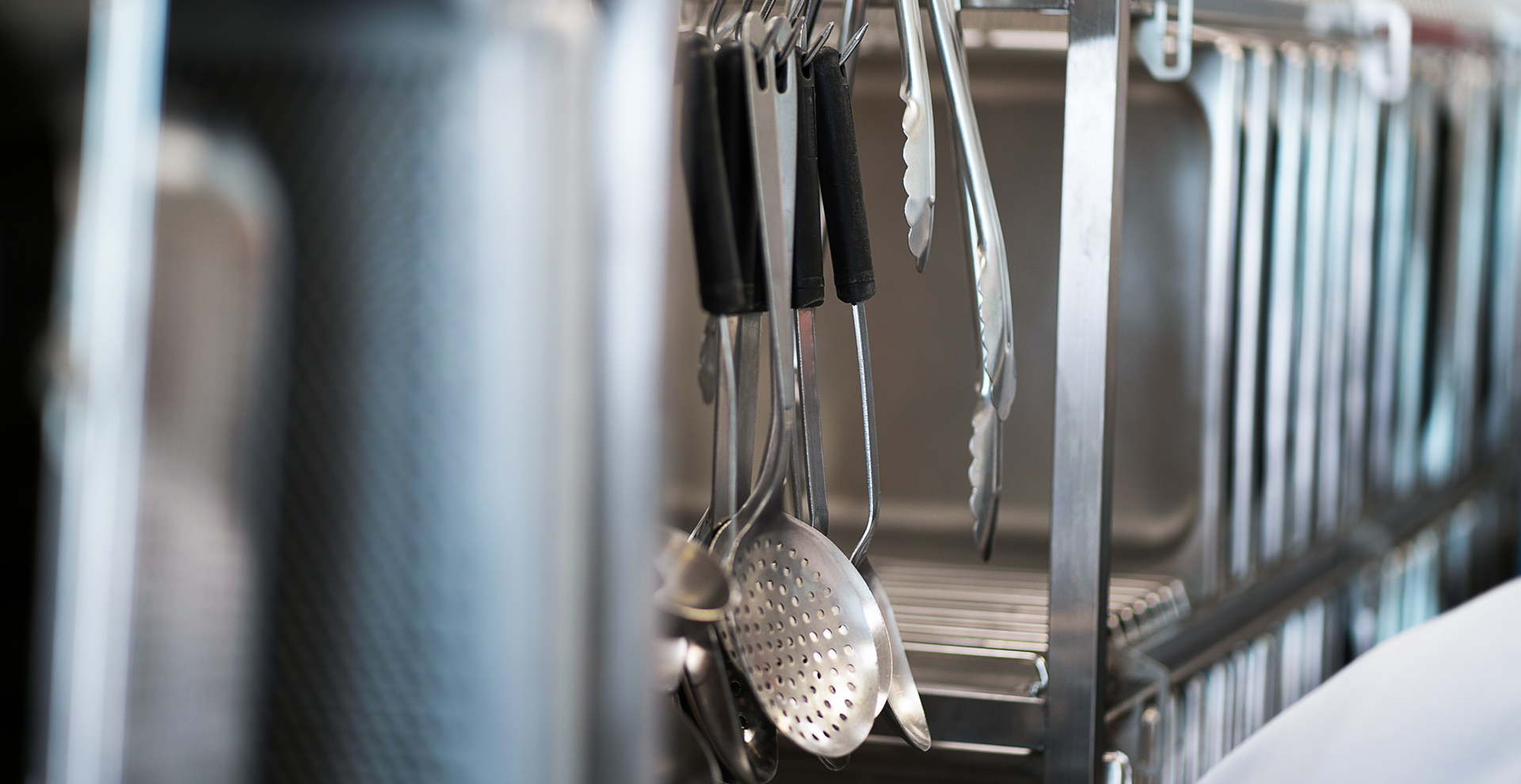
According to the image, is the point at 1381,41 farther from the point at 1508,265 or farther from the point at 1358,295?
the point at 1508,265

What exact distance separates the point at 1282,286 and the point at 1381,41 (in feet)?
0.84

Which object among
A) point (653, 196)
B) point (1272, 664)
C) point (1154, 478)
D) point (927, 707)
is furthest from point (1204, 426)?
point (653, 196)

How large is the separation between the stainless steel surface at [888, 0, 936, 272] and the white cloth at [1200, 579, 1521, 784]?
28 cm

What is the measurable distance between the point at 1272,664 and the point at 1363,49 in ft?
1.44

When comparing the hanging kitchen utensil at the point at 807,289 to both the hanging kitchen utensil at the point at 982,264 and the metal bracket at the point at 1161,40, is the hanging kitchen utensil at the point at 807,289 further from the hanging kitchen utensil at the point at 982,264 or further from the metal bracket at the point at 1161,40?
the metal bracket at the point at 1161,40

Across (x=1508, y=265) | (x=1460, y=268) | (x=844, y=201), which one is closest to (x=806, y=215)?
(x=844, y=201)

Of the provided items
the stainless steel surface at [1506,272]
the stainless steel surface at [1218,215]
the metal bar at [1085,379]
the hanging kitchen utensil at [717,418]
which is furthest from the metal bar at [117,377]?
the stainless steel surface at [1506,272]

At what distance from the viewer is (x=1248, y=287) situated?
28.2 inches

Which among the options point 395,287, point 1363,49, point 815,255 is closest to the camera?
point 395,287

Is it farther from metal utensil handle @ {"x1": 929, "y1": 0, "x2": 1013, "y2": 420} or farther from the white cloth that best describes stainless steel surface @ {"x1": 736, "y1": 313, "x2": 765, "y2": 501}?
the white cloth

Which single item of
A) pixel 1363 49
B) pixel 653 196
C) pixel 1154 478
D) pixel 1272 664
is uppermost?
pixel 1363 49

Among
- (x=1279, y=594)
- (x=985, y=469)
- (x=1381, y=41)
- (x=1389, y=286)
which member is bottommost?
(x=1279, y=594)

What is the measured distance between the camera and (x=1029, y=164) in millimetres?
706

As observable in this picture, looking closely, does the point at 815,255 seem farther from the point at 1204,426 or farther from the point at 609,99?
the point at 1204,426
